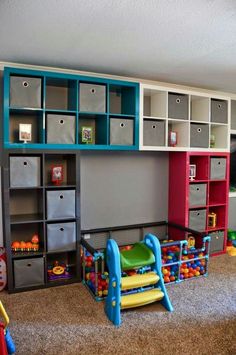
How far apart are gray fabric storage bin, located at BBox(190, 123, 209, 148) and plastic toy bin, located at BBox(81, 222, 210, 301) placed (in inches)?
41.4

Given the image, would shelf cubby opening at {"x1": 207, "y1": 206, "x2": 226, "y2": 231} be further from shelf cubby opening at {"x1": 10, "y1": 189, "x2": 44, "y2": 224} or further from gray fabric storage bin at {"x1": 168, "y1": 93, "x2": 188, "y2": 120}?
shelf cubby opening at {"x1": 10, "y1": 189, "x2": 44, "y2": 224}

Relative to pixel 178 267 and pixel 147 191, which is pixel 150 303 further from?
pixel 147 191

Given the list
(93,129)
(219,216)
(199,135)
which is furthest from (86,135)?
(219,216)

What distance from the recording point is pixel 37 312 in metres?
2.34

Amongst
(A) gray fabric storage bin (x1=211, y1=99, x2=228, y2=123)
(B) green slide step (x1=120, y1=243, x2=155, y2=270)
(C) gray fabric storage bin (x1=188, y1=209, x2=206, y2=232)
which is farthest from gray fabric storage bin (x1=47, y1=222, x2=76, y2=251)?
(A) gray fabric storage bin (x1=211, y1=99, x2=228, y2=123)

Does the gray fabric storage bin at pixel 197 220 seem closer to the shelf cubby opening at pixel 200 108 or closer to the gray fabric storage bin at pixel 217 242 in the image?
the gray fabric storage bin at pixel 217 242

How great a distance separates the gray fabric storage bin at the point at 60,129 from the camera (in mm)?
2705

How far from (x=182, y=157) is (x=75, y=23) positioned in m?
2.04

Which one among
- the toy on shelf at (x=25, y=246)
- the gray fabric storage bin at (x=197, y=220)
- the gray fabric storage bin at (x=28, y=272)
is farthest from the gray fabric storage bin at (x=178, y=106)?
the gray fabric storage bin at (x=28, y=272)

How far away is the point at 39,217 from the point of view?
2836mm

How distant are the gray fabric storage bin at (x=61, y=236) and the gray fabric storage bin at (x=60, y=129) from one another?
84 centimetres

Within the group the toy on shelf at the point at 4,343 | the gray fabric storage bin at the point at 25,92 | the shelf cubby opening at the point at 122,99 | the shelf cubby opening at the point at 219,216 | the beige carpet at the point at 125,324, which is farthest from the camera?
the shelf cubby opening at the point at 219,216

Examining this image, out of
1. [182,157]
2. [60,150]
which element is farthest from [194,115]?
[60,150]

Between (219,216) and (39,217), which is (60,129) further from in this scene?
(219,216)
